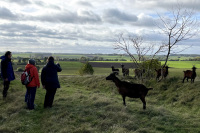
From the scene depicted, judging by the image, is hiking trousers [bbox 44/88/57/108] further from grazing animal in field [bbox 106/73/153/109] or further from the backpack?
grazing animal in field [bbox 106/73/153/109]

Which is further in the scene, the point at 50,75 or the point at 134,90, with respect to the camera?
the point at 134,90

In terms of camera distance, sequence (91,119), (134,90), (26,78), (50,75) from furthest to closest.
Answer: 1. (134,90)
2. (50,75)
3. (26,78)
4. (91,119)

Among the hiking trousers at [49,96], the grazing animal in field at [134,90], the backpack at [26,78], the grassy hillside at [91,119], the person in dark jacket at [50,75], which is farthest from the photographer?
the grazing animal in field at [134,90]

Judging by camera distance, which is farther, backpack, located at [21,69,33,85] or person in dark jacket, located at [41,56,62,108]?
person in dark jacket, located at [41,56,62,108]

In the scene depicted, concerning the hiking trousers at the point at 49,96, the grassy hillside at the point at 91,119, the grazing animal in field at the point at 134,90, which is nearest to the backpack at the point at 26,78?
the hiking trousers at the point at 49,96

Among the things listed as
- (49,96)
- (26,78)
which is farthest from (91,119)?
(26,78)

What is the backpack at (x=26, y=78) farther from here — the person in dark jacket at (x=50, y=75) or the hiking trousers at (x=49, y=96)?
the hiking trousers at (x=49, y=96)

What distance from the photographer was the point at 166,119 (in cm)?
803

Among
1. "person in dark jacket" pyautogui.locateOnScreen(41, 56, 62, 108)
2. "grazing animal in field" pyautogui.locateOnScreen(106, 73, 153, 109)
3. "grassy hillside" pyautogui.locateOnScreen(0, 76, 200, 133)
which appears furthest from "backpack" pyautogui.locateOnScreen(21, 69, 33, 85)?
"grazing animal in field" pyautogui.locateOnScreen(106, 73, 153, 109)

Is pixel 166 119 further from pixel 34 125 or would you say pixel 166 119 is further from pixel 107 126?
pixel 34 125

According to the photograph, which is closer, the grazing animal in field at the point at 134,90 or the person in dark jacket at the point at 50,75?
the person in dark jacket at the point at 50,75

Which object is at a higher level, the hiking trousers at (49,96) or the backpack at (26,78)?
the backpack at (26,78)

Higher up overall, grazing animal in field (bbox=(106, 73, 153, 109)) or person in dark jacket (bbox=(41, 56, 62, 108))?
person in dark jacket (bbox=(41, 56, 62, 108))

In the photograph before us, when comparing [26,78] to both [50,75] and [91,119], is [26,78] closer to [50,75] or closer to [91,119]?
[50,75]
